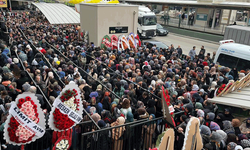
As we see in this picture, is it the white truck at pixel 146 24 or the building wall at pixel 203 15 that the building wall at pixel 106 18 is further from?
the building wall at pixel 203 15

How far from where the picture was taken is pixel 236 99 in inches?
264

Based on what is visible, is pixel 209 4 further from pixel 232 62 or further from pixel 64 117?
pixel 64 117

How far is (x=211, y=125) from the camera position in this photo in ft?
19.0

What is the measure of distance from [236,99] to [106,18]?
11.7 m

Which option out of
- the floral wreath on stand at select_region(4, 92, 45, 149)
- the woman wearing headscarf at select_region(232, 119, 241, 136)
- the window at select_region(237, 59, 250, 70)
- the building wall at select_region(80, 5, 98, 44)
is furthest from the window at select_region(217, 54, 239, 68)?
the floral wreath on stand at select_region(4, 92, 45, 149)

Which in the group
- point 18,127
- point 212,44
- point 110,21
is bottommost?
point 212,44

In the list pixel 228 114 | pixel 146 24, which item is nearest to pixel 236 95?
pixel 228 114

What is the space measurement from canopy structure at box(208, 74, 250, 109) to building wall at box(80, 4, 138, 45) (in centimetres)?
1077

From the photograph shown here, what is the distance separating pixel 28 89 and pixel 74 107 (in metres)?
2.81

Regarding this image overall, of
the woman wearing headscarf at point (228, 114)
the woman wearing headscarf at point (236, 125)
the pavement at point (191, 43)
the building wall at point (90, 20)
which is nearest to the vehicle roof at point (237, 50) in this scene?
the woman wearing headscarf at point (228, 114)

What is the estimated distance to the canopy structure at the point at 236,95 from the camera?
20.8ft

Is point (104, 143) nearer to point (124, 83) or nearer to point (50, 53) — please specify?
point (124, 83)

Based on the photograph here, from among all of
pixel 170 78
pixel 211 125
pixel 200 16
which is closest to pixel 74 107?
pixel 211 125

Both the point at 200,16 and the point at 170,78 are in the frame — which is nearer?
the point at 170,78
